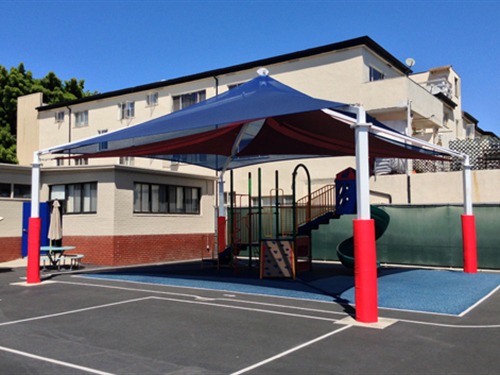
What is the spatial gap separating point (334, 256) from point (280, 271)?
6.81m

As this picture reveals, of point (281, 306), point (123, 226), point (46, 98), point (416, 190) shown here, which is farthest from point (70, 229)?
point (46, 98)

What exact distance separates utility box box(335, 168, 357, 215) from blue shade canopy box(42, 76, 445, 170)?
95cm

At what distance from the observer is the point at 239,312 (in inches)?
376

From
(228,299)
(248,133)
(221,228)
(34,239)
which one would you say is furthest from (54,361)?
(221,228)

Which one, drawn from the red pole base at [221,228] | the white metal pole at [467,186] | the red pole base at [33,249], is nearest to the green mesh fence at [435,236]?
the white metal pole at [467,186]

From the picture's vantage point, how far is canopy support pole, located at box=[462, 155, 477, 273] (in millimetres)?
15797

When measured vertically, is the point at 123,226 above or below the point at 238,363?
above

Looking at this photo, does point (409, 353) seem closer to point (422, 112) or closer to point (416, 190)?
point (416, 190)

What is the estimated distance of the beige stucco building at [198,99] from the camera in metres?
19.9

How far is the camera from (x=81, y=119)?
34.5m

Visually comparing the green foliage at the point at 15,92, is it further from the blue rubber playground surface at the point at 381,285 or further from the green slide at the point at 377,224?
the green slide at the point at 377,224

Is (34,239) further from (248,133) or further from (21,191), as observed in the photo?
(21,191)

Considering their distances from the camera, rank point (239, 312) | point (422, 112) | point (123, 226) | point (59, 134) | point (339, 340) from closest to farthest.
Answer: point (339, 340)
point (239, 312)
point (123, 226)
point (422, 112)
point (59, 134)

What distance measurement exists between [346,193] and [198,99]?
52.1ft
